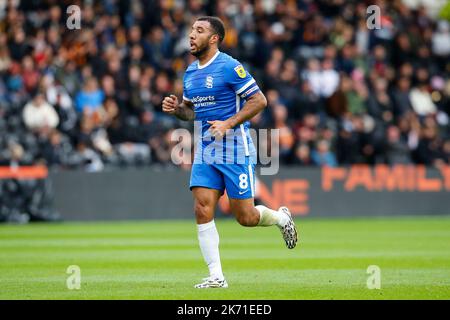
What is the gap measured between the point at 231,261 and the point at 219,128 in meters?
4.24

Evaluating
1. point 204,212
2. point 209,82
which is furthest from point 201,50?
point 204,212

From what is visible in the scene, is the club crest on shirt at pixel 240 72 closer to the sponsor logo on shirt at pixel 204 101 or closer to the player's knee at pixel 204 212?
the sponsor logo on shirt at pixel 204 101

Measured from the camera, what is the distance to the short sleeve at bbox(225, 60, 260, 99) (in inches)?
438

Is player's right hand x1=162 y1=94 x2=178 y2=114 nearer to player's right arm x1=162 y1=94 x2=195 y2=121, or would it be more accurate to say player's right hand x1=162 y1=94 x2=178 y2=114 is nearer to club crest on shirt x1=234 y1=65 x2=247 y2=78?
player's right arm x1=162 y1=94 x2=195 y2=121

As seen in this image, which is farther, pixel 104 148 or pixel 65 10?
pixel 65 10

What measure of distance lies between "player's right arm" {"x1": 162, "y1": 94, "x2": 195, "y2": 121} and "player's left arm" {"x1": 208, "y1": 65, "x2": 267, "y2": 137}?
0.55 meters

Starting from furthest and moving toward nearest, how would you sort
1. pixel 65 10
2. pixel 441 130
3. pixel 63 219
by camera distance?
pixel 441 130
pixel 65 10
pixel 63 219

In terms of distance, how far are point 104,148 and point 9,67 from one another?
2806 millimetres

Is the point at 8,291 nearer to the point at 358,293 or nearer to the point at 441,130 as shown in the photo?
the point at 358,293

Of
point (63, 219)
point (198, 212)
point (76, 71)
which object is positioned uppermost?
point (76, 71)

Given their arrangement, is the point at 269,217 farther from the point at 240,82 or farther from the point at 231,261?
the point at 231,261

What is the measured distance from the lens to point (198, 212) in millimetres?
10938

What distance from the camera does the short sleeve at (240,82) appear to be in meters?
11.1
